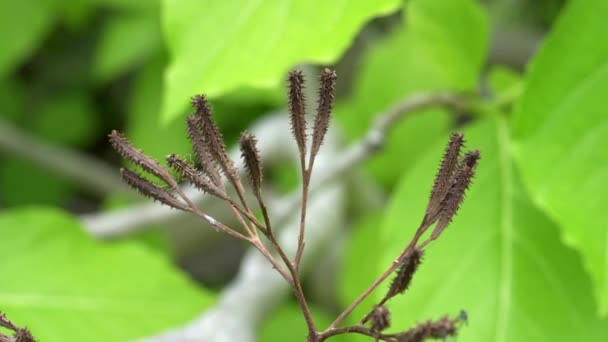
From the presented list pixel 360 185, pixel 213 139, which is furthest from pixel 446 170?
pixel 360 185

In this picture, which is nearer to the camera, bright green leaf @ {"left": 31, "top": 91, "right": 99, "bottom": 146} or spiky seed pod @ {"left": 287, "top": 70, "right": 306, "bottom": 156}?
spiky seed pod @ {"left": 287, "top": 70, "right": 306, "bottom": 156}

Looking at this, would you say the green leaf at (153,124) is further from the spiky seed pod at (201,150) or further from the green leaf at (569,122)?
the spiky seed pod at (201,150)

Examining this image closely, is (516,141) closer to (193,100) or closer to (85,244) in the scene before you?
(193,100)

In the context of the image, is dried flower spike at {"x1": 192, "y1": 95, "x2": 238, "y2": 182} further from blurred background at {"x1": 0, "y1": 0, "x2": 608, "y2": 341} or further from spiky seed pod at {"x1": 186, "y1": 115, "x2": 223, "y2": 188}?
blurred background at {"x1": 0, "y1": 0, "x2": 608, "y2": 341}

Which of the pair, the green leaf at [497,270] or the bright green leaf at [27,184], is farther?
the bright green leaf at [27,184]

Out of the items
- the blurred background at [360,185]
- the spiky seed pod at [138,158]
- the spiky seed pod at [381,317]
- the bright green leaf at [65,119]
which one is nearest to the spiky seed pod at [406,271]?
the spiky seed pod at [381,317]

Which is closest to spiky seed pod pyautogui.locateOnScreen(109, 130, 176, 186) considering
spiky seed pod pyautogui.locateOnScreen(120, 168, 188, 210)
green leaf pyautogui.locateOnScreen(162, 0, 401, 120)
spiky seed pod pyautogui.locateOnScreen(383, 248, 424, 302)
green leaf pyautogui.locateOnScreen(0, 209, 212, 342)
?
spiky seed pod pyautogui.locateOnScreen(120, 168, 188, 210)

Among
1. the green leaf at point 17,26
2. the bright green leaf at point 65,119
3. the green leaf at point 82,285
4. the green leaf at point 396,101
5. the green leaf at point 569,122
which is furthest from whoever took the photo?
the bright green leaf at point 65,119
